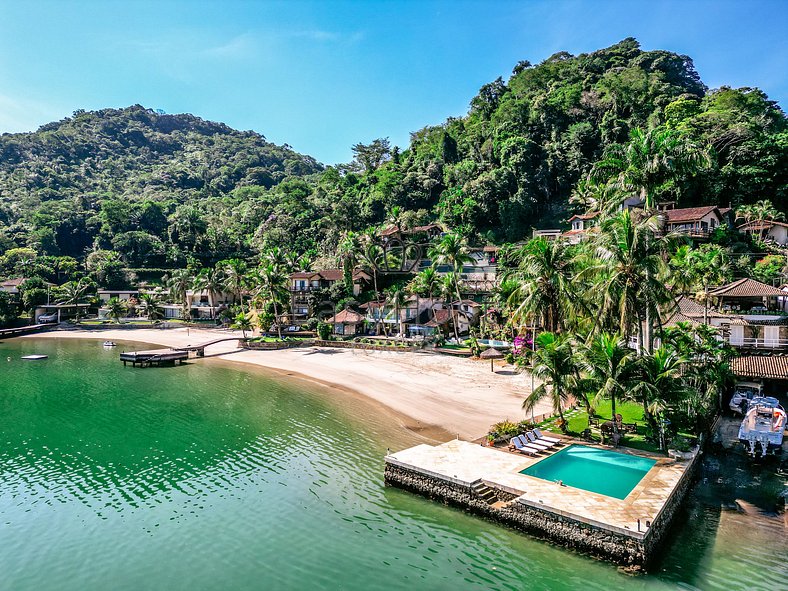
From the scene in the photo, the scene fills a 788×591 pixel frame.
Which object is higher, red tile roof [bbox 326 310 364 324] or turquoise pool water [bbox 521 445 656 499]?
red tile roof [bbox 326 310 364 324]

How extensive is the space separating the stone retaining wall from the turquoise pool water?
1.69m

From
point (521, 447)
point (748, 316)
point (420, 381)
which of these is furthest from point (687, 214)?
point (521, 447)

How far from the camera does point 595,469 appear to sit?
20500 mm

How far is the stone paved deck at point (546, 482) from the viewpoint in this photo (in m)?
16.2

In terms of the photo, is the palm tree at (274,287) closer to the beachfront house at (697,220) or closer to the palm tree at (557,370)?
the palm tree at (557,370)

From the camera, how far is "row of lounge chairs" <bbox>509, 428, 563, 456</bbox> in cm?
2243

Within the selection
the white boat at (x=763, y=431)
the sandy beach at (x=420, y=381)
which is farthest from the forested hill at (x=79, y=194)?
the white boat at (x=763, y=431)

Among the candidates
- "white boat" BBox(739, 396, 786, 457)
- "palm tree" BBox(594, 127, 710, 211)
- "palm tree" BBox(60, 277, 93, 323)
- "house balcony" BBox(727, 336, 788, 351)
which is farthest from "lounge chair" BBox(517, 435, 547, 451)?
"palm tree" BBox(60, 277, 93, 323)

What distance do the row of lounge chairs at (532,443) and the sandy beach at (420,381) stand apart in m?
4.19

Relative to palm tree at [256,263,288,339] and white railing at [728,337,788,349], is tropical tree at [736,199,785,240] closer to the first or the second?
white railing at [728,337,788,349]

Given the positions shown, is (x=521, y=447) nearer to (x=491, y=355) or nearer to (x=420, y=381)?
(x=420, y=381)

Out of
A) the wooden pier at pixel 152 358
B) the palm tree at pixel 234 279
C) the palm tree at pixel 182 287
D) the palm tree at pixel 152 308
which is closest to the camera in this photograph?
the wooden pier at pixel 152 358

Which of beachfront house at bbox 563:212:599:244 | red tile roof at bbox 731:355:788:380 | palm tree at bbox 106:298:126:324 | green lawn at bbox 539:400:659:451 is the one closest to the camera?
green lawn at bbox 539:400:659:451

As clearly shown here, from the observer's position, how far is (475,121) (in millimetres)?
110812
